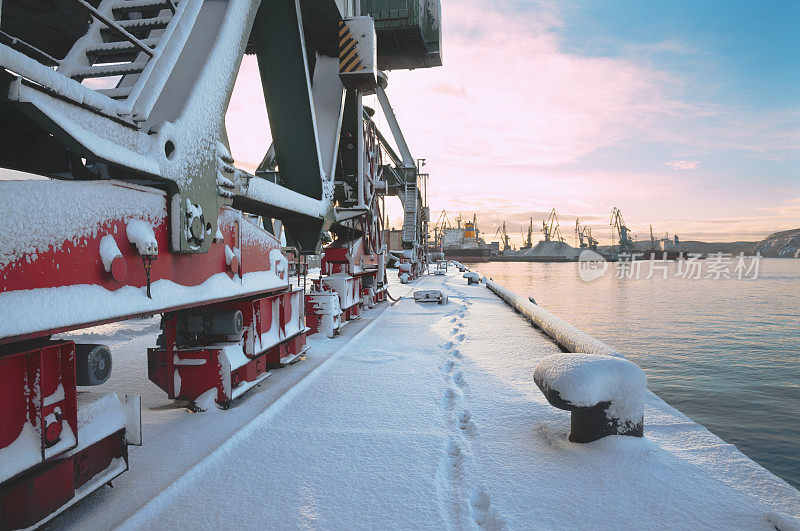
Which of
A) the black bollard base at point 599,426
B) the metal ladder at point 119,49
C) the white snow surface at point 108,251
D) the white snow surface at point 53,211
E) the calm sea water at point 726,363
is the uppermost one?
the metal ladder at point 119,49

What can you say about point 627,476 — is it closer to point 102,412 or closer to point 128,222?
point 102,412

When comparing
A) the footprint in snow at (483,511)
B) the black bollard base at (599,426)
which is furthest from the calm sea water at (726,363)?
the footprint in snow at (483,511)

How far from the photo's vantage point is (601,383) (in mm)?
2906

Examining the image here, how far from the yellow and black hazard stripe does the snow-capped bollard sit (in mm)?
5990

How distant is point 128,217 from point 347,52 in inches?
227

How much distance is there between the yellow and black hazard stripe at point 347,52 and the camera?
7145mm

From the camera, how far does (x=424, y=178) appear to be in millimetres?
35719

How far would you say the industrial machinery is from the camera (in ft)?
6.21

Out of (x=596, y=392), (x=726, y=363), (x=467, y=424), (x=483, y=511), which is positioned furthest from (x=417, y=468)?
(x=726, y=363)

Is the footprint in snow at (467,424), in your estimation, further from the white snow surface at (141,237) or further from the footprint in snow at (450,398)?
the white snow surface at (141,237)

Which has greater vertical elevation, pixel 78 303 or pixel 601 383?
pixel 78 303

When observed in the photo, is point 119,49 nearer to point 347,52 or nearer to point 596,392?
point 596,392

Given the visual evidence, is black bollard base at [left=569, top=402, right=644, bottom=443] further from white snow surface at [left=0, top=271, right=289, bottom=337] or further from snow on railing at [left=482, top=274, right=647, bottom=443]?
white snow surface at [left=0, top=271, right=289, bottom=337]

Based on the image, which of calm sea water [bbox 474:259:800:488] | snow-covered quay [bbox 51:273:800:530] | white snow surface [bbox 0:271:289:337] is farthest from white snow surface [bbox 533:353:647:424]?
white snow surface [bbox 0:271:289:337]
